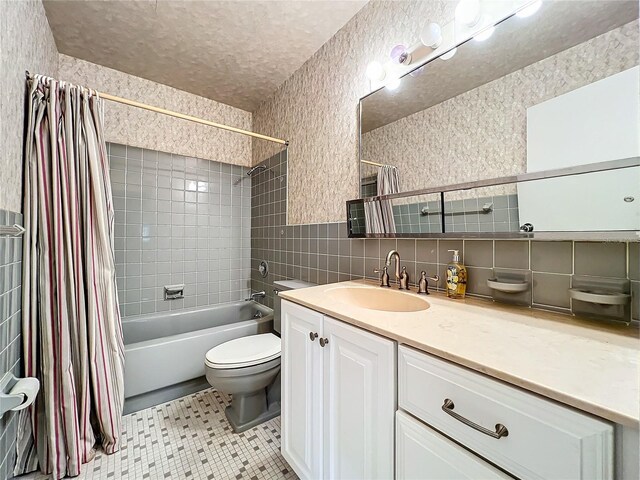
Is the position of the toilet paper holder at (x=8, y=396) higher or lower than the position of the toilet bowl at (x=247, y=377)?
higher

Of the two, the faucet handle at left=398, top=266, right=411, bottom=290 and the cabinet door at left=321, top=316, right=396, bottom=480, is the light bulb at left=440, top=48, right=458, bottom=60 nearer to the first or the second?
the faucet handle at left=398, top=266, right=411, bottom=290

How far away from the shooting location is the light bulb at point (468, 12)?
0.98 m

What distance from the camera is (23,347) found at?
1.17 m

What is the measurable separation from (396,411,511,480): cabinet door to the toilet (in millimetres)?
955

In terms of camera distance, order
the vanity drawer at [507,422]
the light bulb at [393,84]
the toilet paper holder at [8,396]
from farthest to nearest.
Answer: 1. the light bulb at [393,84]
2. the toilet paper holder at [8,396]
3. the vanity drawer at [507,422]

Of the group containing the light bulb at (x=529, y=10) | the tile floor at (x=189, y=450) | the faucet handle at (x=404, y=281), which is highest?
the light bulb at (x=529, y=10)

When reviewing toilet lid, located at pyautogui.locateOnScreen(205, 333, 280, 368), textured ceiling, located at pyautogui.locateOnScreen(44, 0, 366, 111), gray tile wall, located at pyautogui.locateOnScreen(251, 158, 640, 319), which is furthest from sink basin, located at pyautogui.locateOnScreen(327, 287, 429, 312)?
textured ceiling, located at pyautogui.locateOnScreen(44, 0, 366, 111)

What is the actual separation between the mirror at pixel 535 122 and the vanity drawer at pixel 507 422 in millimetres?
604

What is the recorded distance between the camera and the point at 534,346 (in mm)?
570

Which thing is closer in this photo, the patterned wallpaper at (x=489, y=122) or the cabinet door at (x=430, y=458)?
the cabinet door at (x=430, y=458)

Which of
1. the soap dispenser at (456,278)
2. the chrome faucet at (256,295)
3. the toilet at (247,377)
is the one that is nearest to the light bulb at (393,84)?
the soap dispenser at (456,278)

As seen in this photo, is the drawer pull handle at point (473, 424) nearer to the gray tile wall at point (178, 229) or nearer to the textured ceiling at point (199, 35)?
the textured ceiling at point (199, 35)

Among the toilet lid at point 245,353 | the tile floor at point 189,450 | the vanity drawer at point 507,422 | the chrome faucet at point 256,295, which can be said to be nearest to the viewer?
the vanity drawer at point 507,422

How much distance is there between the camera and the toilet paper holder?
83 cm
